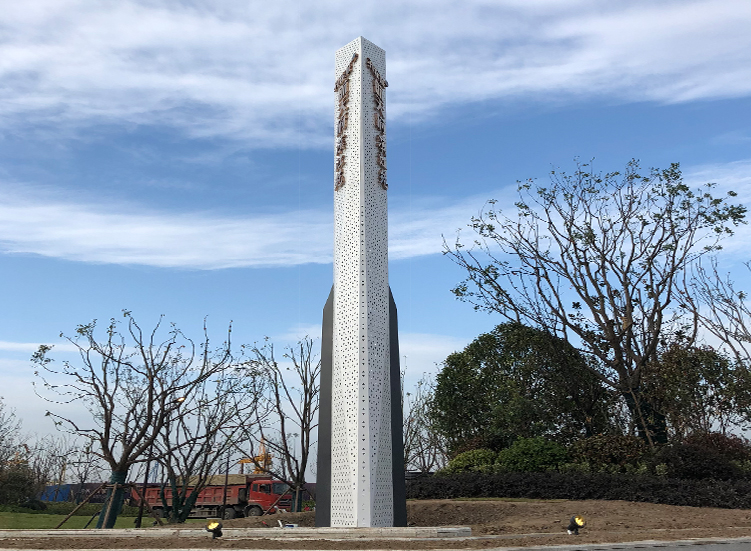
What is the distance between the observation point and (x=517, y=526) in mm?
10492

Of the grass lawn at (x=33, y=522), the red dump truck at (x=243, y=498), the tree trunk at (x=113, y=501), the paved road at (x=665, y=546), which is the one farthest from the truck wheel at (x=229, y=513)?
the paved road at (x=665, y=546)

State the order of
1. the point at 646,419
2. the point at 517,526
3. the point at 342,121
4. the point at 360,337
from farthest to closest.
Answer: the point at 646,419, the point at 342,121, the point at 360,337, the point at 517,526

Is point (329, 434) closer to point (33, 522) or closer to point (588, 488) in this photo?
point (588, 488)

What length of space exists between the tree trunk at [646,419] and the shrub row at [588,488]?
10.4 feet

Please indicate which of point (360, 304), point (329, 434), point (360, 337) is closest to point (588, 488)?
point (329, 434)

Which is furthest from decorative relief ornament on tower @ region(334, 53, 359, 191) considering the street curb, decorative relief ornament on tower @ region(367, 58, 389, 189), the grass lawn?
the grass lawn

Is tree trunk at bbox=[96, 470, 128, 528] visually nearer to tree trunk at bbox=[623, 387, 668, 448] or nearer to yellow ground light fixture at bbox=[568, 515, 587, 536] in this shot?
yellow ground light fixture at bbox=[568, 515, 587, 536]

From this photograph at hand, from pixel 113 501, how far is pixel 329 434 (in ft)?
16.2

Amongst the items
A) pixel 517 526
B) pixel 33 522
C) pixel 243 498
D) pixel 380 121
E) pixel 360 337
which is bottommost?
pixel 517 526

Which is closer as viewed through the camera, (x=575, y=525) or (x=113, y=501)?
(x=575, y=525)

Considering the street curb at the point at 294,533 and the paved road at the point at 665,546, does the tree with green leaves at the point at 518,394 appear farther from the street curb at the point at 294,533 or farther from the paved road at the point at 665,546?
the paved road at the point at 665,546

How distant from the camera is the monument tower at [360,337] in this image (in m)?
11.3

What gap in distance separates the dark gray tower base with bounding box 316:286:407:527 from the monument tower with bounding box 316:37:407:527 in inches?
0.7

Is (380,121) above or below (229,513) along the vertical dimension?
above
